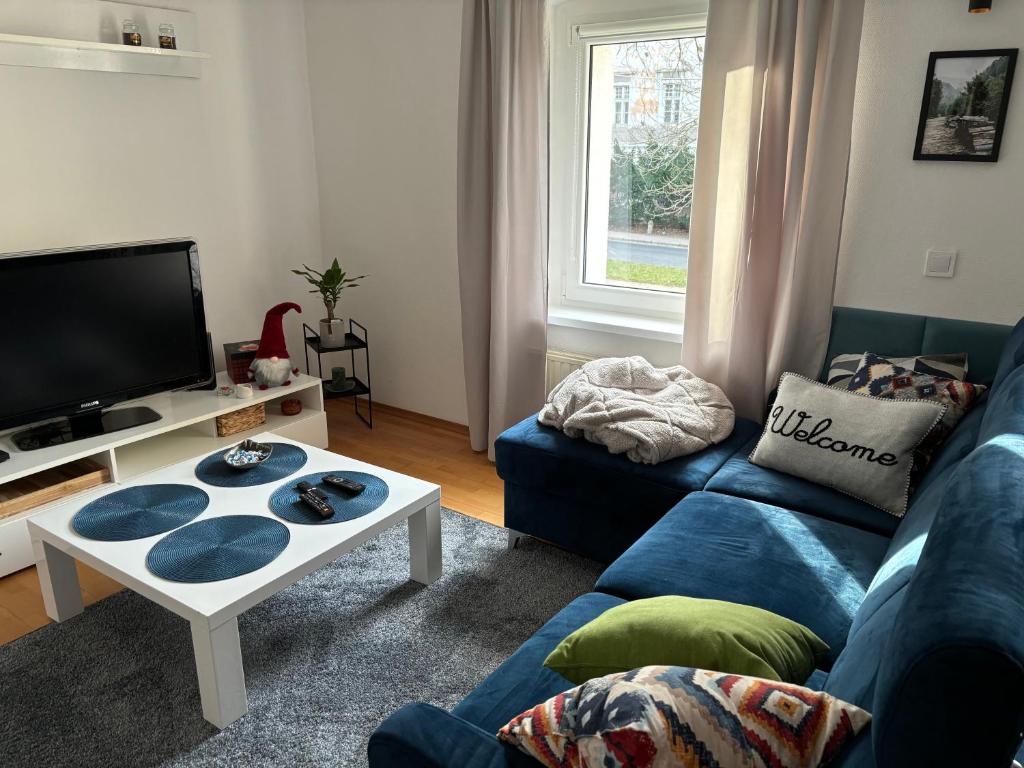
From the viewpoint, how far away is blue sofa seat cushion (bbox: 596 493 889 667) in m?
1.90

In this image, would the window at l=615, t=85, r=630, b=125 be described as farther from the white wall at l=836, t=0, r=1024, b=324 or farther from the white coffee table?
the white coffee table

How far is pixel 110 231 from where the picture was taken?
351 cm

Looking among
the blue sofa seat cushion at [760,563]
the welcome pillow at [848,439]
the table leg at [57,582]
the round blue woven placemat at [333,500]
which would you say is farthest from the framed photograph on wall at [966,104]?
the table leg at [57,582]

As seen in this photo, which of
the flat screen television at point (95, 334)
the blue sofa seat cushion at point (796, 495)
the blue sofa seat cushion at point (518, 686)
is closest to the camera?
the blue sofa seat cushion at point (518, 686)

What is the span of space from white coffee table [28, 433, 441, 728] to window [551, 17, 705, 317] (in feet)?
4.99

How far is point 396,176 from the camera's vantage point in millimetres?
4098

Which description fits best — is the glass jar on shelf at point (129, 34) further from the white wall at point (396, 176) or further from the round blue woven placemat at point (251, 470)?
the round blue woven placemat at point (251, 470)

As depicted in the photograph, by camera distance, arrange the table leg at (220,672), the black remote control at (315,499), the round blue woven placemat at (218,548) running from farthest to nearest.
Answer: the black remote control at (315,499), the round blue woven placemat at (218,548), the table leg at (220,672)

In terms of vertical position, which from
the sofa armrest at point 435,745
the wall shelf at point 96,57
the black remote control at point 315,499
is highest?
the wall shelf at point 96,57

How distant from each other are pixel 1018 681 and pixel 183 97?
3.84 m

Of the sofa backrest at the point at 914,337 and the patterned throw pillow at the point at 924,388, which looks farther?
the sofa backrest at the point at 914,337

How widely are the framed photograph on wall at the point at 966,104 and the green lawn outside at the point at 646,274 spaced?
1.09m

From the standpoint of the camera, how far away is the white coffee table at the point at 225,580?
204cm

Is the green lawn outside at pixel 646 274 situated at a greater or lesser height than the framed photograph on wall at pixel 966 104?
lesser
